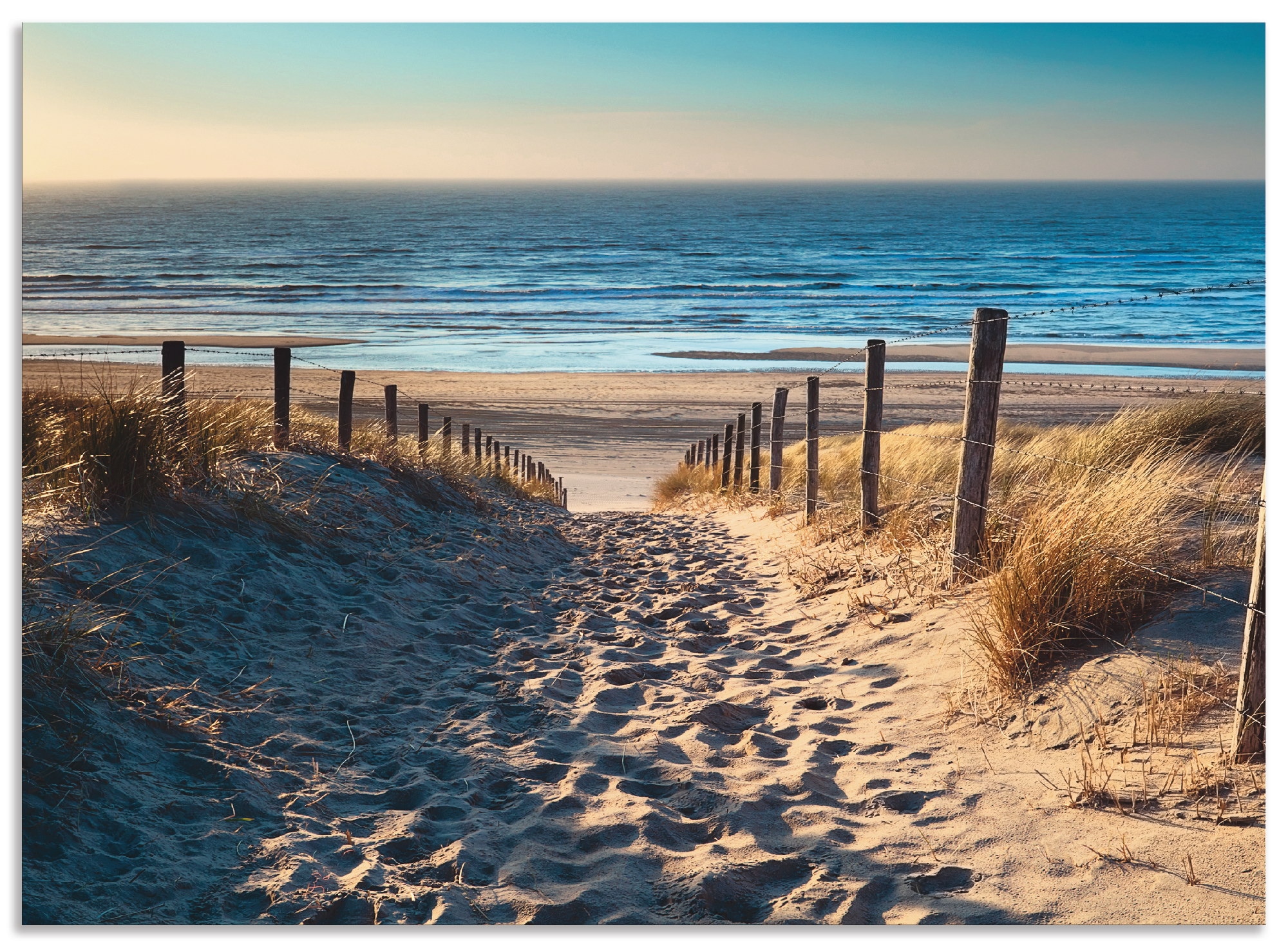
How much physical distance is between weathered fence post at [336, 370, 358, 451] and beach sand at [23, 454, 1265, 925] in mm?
2186

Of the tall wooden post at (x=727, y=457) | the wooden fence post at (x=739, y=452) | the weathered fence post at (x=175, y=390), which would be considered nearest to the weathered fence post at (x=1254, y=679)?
the weathered fence post at (x=175, y=390)

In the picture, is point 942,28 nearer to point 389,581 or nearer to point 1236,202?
point 389,581

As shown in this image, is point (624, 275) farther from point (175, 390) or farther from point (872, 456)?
point (175, 390)

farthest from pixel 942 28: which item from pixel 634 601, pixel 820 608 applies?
pixel 634 601

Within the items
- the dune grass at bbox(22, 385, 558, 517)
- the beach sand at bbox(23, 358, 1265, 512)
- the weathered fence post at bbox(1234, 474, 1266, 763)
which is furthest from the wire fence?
the beach sand at bbox(23, 358, 1265, 512)

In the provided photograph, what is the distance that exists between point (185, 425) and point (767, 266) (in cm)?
5702

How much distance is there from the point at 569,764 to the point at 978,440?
9.98ft

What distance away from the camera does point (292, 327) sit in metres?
36.3

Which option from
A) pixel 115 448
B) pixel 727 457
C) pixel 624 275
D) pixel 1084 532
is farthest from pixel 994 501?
pixel 624 275

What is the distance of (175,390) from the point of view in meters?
5.71

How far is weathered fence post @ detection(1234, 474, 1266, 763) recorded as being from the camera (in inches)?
112

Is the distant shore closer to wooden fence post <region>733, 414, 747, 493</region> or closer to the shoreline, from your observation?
the shoreline

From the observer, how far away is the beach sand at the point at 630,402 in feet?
65.6

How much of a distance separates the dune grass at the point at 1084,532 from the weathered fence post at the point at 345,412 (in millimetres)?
4363
